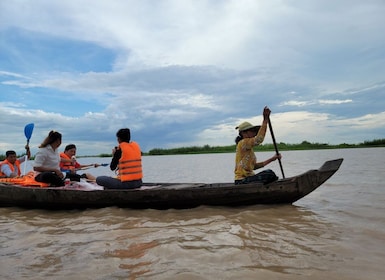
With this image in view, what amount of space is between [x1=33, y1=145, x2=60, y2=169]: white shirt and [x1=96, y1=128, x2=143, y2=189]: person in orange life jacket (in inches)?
45.8

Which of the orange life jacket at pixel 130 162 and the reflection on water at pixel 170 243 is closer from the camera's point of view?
the reflection on water at pixel 170 243

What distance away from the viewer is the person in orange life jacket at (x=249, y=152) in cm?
587

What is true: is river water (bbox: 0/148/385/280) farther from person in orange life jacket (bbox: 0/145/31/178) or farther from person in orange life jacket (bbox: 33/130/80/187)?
person in orange life jacket (bbox: 0/145/31/178)

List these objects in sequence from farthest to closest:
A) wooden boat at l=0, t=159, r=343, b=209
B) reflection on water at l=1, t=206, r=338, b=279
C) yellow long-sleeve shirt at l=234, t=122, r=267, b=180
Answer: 1. wooden boat at l=0, t=159, r=343, b=209
2. yellow long-sleeve shirt at l=234, t=122, r=267, b=180
3. reflection on water at l=1, t=206, r=338, b=279

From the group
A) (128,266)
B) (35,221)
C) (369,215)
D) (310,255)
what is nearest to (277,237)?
(310,255)

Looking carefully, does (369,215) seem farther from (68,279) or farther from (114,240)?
(68,279)

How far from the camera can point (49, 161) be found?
7023mm

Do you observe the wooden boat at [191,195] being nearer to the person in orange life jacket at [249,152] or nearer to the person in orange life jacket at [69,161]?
the person in orange life jacket at [249,152]

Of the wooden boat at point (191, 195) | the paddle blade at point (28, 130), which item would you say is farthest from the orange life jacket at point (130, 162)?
the paddle blade at point (28, 130)

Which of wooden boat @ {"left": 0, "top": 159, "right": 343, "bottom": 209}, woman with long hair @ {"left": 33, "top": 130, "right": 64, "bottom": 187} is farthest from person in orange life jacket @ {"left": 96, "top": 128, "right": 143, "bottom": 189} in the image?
woman with long hair @ {"left": 33, "top": 130, "right": 64, "bottom": 187}

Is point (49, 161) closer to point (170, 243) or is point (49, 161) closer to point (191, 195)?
point (191, 195)

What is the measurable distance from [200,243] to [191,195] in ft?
7.29

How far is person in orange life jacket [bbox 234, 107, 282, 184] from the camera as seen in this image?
587 cm

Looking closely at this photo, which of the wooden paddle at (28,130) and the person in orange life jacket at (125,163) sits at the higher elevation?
the wooden paddle at (28,130)
